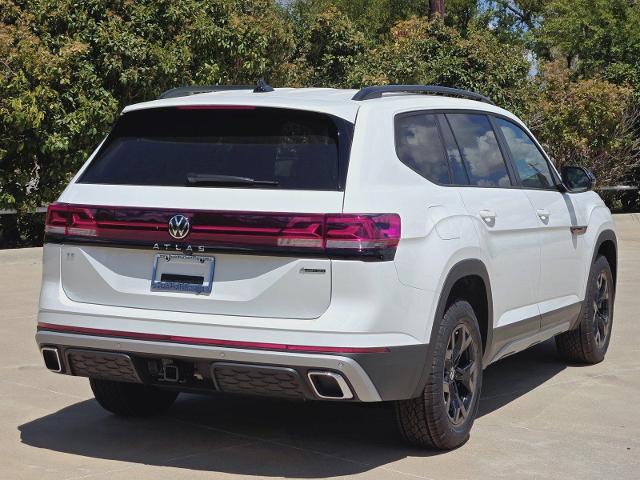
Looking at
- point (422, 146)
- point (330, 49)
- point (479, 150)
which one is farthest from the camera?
point (330, 49)

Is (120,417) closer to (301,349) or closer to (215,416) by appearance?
(215,416)

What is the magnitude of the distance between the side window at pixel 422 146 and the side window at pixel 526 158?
105 cm

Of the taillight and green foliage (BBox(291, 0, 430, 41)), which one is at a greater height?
green foliage (BBox(291, 0, 430, 41))

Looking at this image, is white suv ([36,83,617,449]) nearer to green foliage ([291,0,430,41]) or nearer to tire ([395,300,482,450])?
tire ([395,300,482,450])

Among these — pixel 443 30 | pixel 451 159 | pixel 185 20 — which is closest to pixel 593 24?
pixel 443 30

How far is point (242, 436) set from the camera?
A: 21.2 feet

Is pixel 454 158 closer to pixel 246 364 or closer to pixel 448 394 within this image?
pixel 448 394

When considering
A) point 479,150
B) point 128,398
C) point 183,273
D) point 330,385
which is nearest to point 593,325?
point 479,150

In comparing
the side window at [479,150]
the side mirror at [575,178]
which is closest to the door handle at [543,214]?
the side window at [479,150]

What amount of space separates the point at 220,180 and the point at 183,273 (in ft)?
1.52

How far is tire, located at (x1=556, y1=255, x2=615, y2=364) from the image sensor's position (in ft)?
27.3

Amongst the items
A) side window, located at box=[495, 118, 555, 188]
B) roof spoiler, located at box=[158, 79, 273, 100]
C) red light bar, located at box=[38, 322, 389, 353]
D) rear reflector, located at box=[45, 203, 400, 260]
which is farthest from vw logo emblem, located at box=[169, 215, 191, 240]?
side window, located at box=[495, 118, 555, 188]

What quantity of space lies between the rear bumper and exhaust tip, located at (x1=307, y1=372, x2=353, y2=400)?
2cm

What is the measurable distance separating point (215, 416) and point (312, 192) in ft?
6.47
